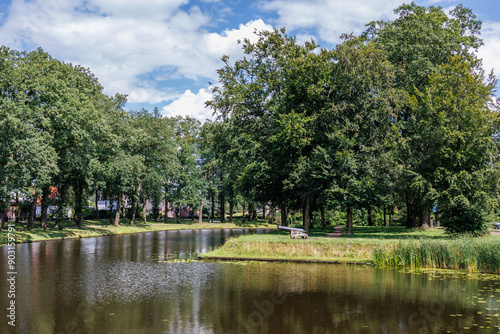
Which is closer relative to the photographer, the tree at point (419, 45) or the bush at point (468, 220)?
the bush at point (468, 220)

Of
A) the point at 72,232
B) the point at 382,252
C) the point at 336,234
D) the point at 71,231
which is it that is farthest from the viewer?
the point at 71,231

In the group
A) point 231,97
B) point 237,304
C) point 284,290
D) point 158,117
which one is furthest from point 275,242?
point 158,117

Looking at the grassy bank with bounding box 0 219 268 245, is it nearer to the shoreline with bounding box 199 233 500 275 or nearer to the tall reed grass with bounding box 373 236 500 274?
the shoreline with bounding box 199 233 500 275

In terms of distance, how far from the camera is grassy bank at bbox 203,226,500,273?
22422 mm

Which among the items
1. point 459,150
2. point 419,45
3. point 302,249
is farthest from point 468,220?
point 419,45

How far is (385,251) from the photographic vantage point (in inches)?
975

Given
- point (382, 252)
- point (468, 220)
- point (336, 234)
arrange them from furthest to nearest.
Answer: point (336, 234) → point (468, 220) → point (382, 252)

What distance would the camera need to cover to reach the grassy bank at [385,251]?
2242 centimetres

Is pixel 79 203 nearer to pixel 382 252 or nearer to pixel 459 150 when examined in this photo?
pixel 382 252

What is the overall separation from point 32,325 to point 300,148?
96.2 feet

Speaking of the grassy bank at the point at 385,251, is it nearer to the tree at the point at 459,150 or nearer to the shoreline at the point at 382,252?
the shoreline at the point at 382,252

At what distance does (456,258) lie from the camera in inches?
899

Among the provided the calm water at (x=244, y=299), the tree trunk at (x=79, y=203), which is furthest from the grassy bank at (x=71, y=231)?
the calm water at (x=244, y=299)

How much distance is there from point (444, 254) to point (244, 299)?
45.6 ft
